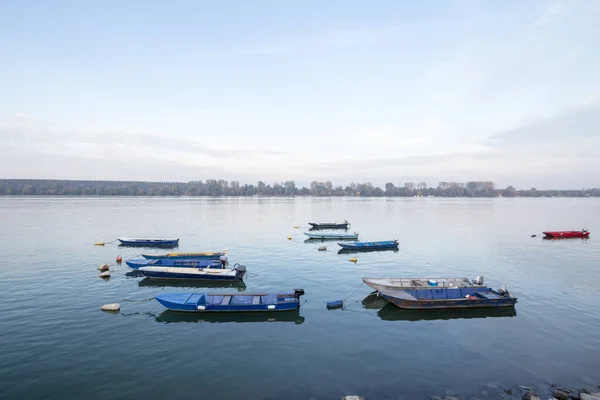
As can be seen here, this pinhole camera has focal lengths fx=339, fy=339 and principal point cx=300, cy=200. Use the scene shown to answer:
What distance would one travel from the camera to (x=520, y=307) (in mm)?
34031

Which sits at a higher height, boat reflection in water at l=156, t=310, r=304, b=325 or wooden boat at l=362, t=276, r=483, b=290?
wooden boat at l=362, t=276, r=483, b=290

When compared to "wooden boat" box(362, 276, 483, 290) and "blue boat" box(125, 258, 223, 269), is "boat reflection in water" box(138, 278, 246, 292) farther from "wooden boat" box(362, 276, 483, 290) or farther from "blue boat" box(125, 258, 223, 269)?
"wooden boat" box(362, 276, 483, 290)

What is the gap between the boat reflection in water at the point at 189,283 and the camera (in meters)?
41.1

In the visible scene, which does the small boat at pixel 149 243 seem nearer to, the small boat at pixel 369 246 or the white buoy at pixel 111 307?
the small boat at pixel 369 246

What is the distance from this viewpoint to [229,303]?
30828 mm

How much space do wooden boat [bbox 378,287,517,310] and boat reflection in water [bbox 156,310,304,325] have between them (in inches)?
377

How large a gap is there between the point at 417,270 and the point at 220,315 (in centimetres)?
2996

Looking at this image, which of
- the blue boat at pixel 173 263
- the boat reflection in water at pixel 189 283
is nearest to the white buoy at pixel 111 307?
the boat reflection in water at pixel 189 283

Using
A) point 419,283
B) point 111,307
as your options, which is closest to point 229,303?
point 111,307

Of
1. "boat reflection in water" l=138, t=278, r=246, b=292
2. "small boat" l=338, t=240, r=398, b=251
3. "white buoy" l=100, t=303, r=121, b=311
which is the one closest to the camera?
"white buoy" l=100, t=303, r=121, b=311

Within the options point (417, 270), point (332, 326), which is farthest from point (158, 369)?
point (417, 270)

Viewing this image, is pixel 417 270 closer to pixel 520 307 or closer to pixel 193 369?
pixel 520 307

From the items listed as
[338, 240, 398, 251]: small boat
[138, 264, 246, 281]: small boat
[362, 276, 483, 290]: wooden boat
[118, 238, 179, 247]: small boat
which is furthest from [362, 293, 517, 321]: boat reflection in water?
[118, 238, 179, 247]: small boat

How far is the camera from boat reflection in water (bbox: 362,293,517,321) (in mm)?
31444
